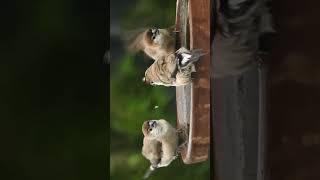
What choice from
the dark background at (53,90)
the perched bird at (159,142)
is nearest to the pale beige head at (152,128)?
the perched bird at (159,142)

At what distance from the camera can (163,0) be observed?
105cm

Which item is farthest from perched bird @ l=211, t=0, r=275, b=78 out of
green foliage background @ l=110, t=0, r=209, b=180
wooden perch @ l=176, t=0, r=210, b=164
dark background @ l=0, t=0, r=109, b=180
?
dark background @ l=0, t=0, r=109, b=180

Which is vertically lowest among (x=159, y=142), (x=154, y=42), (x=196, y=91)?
(x=159, y=142)

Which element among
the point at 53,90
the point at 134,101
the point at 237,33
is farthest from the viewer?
the point at 237,33

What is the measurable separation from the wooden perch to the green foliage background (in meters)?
0.02

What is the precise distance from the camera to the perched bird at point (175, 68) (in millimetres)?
Result: 1053

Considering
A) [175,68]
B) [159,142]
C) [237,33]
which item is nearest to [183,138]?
[159,142]

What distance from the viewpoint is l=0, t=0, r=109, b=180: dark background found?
89 cm

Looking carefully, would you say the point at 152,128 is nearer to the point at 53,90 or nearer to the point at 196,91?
the point at 196,91

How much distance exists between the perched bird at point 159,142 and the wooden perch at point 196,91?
0.10ft

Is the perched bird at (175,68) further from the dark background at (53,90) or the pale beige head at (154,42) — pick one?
the dark background at (53,90)

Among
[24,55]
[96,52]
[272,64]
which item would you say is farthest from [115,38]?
[272,64]

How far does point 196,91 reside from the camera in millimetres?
1090

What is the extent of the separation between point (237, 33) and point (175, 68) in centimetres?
21
